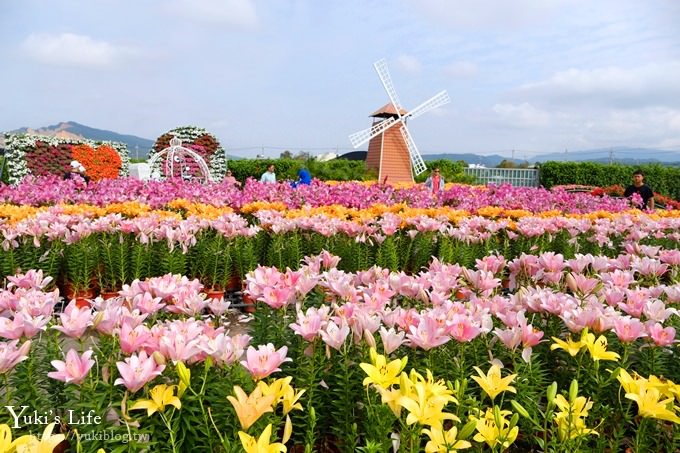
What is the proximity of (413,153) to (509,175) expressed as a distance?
1016 centimetres

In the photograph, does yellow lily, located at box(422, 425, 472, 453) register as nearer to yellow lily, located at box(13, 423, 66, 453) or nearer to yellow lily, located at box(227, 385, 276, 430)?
yellow lily, located at box(227, 385, 276, 430)

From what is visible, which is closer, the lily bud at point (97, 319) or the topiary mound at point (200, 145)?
the lily bud at point (97, 319)

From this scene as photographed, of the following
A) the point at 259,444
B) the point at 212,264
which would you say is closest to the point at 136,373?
the point at 259,444

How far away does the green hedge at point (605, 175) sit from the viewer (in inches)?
1187

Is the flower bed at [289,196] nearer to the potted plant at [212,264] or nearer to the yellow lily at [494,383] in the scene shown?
the potted plant at [212,264]

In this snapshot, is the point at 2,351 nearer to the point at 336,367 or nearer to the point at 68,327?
the point at 68,327

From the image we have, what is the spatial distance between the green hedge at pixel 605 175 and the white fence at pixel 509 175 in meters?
1.70

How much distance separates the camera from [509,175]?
35000mm

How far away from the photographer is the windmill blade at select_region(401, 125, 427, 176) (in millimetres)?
27656

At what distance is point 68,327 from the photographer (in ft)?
5.97

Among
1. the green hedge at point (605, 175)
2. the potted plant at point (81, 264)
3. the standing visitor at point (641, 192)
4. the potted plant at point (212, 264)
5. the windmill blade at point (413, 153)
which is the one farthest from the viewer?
the green hedge at point (605, 175)

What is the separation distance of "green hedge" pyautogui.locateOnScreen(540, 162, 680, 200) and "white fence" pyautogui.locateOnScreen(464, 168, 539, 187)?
1704 mm

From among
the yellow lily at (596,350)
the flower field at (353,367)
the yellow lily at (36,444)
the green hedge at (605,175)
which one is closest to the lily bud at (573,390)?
the flower field at (353,367)

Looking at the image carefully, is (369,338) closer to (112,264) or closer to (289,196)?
(112,264)
